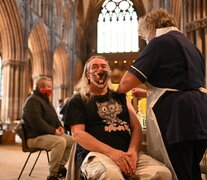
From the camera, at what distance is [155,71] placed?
209 cm

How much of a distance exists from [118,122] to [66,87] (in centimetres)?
1967

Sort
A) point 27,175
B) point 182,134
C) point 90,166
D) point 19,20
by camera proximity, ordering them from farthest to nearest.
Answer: point 19,20 < point 27,175 < point 90,166 < point 182,134

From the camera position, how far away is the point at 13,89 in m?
14.5

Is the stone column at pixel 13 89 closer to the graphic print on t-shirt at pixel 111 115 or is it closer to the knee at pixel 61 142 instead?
the knee at pixel 61 142

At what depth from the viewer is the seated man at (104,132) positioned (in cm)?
204

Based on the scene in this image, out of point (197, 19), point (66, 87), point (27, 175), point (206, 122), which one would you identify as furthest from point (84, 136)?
point (66, 87)

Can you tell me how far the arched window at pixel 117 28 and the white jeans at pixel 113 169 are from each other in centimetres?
2610

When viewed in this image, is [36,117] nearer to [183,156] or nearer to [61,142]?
[61,142]

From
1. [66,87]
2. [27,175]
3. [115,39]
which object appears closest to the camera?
[27,175]

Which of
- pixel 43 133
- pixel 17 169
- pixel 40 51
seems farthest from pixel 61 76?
pixel 43 133

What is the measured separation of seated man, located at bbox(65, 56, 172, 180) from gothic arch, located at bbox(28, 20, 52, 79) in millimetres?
15260

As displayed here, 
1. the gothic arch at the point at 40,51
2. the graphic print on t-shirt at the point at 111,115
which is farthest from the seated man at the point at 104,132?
the gothic arch at the point at 40,51

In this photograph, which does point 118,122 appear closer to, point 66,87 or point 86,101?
point 86,101

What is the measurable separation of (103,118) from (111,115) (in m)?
0.06
